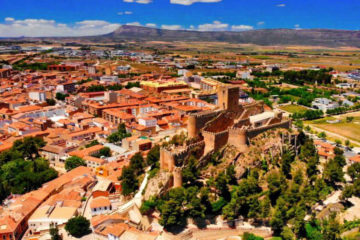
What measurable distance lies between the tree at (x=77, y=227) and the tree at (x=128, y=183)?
501cm

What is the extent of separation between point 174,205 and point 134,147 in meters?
17.4

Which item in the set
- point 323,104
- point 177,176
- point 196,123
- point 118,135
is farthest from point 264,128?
point 323,104

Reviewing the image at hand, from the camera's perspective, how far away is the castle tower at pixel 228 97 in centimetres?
3278

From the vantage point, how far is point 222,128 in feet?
106

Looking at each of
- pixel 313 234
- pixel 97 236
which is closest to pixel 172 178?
pixel 97 236

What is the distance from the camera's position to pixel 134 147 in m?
41.2

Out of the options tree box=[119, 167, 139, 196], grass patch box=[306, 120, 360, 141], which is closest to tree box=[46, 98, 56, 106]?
Result: tree box=[119, 167, 139, 196]

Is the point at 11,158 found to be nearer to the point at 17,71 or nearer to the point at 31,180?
the point at 31,180

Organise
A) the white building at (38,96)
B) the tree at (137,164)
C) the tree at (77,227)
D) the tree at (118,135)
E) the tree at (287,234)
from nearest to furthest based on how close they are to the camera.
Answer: the tree at (287,234) < the tree at (77,227) < the tree at (137,164) < the tree at (118,135) < the white building at (38,96)

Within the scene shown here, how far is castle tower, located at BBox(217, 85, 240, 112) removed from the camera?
3278 cm

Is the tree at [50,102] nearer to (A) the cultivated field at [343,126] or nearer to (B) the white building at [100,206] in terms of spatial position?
(B) the white building at [100,206]

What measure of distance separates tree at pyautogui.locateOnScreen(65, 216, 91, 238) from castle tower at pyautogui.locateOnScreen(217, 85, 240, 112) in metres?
16.9

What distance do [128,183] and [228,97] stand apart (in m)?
12.9

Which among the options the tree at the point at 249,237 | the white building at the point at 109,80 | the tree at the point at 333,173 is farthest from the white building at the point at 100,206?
the white building at the point at 109,80
